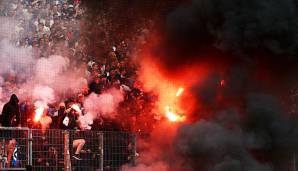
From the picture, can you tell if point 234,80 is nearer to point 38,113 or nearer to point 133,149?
point 133,149

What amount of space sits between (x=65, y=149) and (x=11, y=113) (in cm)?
178

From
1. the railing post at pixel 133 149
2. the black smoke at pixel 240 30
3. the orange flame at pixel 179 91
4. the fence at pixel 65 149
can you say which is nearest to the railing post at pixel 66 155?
the fence at pixel 65 149

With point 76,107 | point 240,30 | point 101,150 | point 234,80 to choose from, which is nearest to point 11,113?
point 76,107

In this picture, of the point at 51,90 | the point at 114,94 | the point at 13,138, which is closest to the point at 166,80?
the point at 114,94

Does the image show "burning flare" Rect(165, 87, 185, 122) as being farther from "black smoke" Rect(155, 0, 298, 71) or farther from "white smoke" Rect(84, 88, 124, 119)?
"white smoke" Rect(84, 88, 124, 119)

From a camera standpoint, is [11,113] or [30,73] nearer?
[11,113]

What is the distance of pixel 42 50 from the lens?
2061 centimetres

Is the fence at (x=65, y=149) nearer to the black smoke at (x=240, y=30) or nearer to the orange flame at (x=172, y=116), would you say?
the orange flame at (x=172, y=116)

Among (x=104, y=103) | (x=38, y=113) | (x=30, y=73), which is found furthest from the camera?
(x=104, y=103)

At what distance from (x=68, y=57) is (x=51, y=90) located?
4.28 ft

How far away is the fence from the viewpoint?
17.7m

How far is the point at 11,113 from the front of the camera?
1839 centimetres

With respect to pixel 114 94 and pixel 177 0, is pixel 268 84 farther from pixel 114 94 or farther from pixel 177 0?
pixel 114 94

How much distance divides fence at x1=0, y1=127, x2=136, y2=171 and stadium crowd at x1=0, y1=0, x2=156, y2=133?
1135mm
